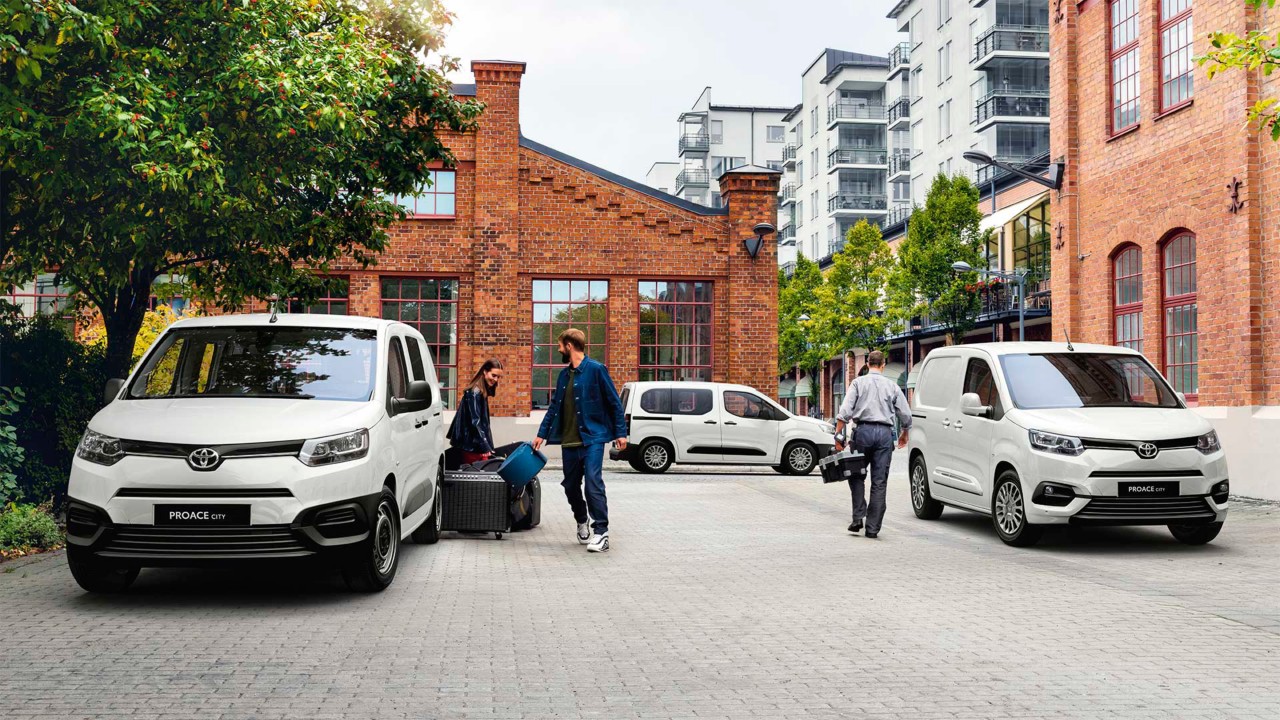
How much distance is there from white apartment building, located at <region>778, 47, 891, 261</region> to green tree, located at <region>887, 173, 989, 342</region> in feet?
89.2

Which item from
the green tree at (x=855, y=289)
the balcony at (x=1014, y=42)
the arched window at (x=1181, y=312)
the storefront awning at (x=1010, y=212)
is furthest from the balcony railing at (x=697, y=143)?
the arched window at (x=1181, y=312)

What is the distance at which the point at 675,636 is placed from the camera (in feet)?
21.6

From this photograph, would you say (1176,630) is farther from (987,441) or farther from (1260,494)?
(1260,494)

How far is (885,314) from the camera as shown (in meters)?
46.6

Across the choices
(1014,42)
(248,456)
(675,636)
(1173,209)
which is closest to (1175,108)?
(1173,209)

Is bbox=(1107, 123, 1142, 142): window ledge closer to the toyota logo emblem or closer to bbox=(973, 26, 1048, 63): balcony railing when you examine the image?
the toyota logo emblem

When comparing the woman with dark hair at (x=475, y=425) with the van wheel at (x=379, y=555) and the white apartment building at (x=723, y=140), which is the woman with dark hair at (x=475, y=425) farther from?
the white apartment building at (x=723, y=140)

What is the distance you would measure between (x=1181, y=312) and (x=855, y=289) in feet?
94.6

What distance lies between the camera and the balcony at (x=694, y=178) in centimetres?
9825

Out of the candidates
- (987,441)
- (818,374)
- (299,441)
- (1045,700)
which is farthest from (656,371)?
(818,374)

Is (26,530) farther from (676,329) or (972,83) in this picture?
(972,83)

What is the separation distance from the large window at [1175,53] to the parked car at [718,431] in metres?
8.37

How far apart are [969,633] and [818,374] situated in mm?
61930

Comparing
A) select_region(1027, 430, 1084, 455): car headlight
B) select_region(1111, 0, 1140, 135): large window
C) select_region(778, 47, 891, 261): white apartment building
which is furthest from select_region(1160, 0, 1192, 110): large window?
select_region(778, 47, 891, 261): white apartment building
